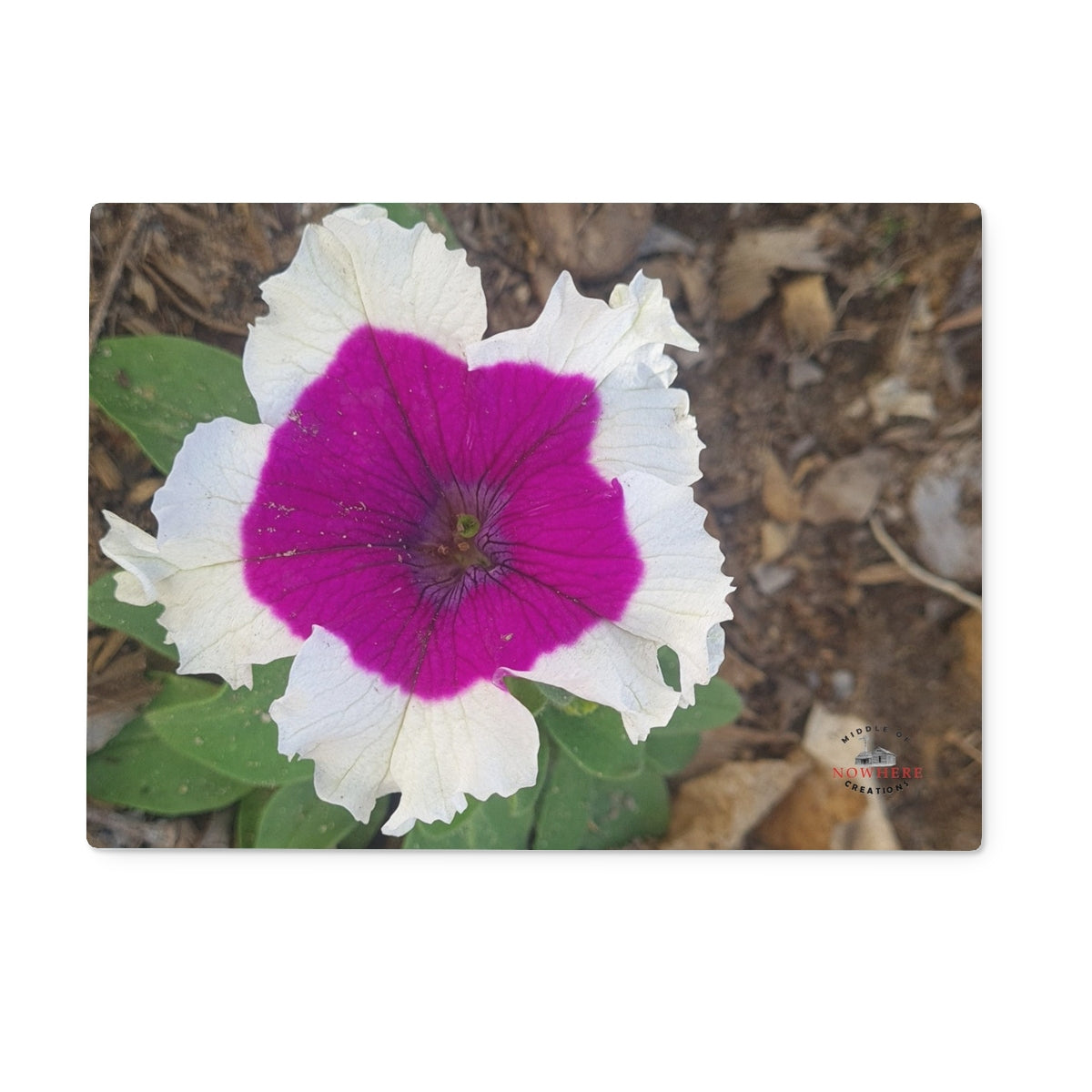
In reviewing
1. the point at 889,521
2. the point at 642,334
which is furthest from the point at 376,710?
the point at 889,521

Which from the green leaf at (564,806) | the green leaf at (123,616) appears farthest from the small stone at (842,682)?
the green leaf at (123,616)

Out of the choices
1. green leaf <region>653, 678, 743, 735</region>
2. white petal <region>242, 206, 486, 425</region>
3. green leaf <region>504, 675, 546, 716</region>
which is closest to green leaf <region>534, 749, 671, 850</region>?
green leaf <region>653, 678, 743, 735</region>

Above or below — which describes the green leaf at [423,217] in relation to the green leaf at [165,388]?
above

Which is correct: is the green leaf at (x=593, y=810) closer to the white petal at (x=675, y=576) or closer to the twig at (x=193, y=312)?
the white petal at (x=675, y=576)
